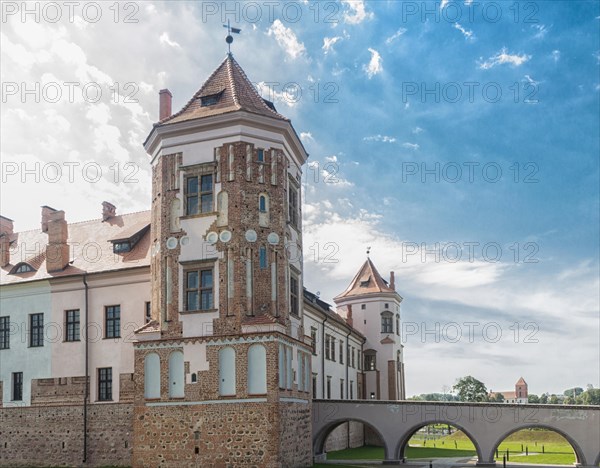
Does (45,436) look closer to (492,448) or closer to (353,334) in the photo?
(492,448)

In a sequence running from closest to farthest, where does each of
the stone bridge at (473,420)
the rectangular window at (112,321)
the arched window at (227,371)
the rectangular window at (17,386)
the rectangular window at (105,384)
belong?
the arched window at (227,371) → the rectangular window at (105,384) → the stone bridge at (473,420) → the rectangular window at (112,321) → the rectangular window at (17,386)

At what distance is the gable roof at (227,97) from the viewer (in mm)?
28469

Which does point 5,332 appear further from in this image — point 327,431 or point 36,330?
point 327,431

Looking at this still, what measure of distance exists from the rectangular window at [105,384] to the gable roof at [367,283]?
2922cm

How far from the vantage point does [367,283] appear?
58250mm

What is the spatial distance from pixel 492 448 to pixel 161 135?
20.9m

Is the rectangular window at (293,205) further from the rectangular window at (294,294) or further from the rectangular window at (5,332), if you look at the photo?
the rectangular window at (5,332)

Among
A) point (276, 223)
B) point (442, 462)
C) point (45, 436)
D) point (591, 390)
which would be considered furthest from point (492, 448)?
point (591, 390)

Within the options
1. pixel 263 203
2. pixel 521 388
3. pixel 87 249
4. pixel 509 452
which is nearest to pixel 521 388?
pixel 521 388

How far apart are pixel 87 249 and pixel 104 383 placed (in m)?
7.59

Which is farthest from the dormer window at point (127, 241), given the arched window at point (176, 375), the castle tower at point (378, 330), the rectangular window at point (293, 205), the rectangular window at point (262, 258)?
the castle tower at point (378, 330)

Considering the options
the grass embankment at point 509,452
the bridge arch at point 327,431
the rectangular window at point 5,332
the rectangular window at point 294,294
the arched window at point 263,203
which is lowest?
the grass embankment at point 509,452

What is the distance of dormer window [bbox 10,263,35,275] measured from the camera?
35000mm

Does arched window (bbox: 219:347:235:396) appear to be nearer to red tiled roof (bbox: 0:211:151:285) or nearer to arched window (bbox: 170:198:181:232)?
arched window (bbox: 170:198:181:232)
